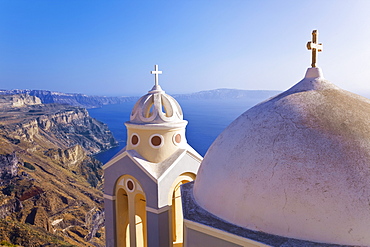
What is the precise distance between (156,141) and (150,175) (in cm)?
103

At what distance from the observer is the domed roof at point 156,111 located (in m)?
8.01

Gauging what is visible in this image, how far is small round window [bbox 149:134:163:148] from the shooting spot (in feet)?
26.0

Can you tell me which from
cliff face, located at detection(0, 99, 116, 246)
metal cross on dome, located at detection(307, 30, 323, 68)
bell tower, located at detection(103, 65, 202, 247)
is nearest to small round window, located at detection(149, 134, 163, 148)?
bell tower, located at detection(103, 65, 202, 247)

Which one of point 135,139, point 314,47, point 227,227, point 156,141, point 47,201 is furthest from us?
point 47,201

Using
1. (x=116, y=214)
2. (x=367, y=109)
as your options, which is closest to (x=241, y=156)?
(x=367, y=109)

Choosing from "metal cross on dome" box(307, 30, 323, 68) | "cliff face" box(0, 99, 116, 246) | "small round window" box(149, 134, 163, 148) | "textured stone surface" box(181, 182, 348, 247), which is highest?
"metal cross on dome" box(307, 30, 323, 68)

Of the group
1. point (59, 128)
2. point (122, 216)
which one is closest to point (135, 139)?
point (122, 216)

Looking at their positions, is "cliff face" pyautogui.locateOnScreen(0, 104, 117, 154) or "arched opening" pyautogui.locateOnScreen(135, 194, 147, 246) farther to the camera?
"cliff face" pyautogui.locateOnScreen(0, 104, 117, 154)

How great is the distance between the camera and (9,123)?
62.6 m

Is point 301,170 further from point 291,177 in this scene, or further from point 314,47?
point 314,47

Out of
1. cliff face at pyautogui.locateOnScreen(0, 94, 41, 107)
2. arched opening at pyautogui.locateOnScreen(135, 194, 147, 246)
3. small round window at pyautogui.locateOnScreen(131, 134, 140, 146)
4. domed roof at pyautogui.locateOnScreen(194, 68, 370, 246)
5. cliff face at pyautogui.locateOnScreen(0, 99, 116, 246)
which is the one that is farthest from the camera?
cliff face at pyautogui.locateOnScreen(0, 94, 41, 107)

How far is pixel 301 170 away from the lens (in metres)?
3.78

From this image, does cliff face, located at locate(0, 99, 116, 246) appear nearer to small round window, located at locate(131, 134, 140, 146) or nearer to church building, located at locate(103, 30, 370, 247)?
small round window, located at locate(131, 134, 140, 146)

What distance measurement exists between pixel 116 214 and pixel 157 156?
2116 millimetres
